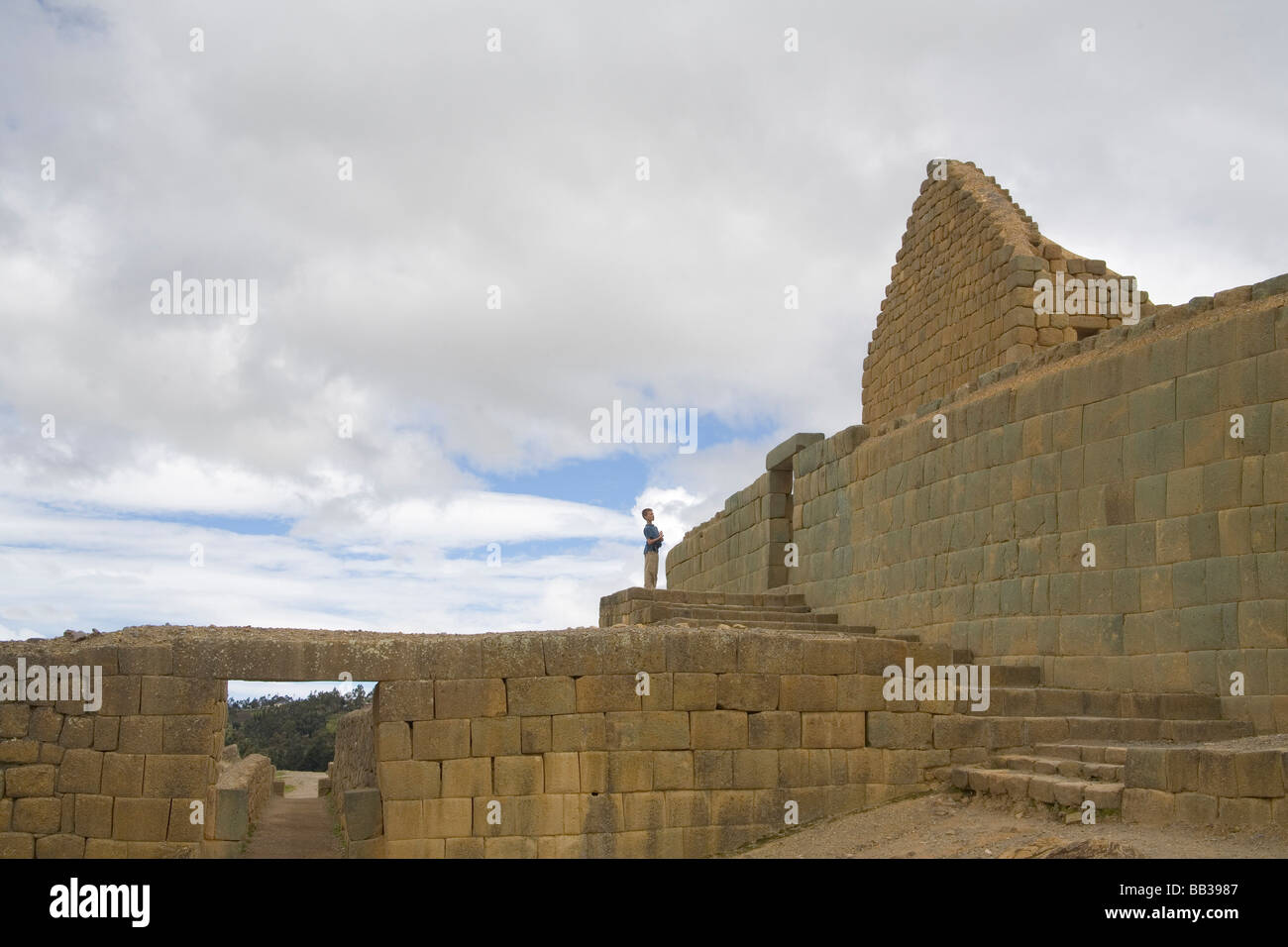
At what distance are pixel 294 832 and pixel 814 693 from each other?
24.0 feet

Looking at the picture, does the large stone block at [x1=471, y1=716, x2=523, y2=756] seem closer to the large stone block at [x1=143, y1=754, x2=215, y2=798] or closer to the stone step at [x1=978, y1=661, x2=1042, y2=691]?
the large stone block at [x1=143, y1=754, x2=215, y2=798]

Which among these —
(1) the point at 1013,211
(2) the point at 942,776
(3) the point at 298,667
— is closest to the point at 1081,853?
(2) the point at 942,776

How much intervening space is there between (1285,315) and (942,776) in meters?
5.04

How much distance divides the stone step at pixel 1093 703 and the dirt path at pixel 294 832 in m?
6.63

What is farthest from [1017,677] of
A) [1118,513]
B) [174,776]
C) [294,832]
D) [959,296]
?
[294,832]

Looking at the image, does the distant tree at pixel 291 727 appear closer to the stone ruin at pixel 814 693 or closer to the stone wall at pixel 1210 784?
the stone ruin at pixel 814 693

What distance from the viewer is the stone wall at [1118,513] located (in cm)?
1126

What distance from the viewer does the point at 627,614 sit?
17500 mm

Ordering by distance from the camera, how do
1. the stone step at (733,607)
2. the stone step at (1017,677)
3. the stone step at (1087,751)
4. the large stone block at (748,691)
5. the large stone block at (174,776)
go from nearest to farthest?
1. the stone step at (1087,751)
2. the large stone block at (174,776)
3. the large stone block at (748,691)
4. the stone step at (1017,677)
5. the stone step at (733,607)

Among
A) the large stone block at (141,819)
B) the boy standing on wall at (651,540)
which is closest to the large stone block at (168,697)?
the large stone block at (141,819)

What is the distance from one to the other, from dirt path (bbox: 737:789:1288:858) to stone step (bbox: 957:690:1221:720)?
108 centimetres

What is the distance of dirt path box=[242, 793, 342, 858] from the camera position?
1394 centimetres

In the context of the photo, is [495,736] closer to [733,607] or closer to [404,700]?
[404,700]
